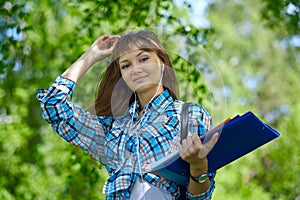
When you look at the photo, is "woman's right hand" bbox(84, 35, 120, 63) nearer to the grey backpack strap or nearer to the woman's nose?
the woman's nose

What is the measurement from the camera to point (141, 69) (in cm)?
158

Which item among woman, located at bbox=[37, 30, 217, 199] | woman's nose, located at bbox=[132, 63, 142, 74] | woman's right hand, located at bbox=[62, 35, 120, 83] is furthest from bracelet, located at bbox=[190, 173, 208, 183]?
woman's right hand, located at bbox=[62, 35, 120, 83]

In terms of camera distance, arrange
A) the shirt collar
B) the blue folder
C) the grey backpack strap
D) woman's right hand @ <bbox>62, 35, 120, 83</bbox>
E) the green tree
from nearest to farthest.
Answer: the blue folder → the grey backpack strap → the shirt collar → woman's right hand @ <bbox>62, 35, 120, 83</bbox> → the green tree

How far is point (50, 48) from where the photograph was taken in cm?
595

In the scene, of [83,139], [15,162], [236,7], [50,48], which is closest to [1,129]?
[15,162]

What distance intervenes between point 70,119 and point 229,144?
1.55 ft

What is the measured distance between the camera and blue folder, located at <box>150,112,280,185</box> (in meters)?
1.41

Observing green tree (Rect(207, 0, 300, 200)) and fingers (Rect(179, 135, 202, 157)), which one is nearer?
A: fingers (Rect(179, 135, 202, 157))

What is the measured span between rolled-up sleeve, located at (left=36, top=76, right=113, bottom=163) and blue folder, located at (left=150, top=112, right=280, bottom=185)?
228mm

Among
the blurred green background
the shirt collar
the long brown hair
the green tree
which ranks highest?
the long brown hair

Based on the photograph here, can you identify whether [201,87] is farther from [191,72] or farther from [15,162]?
[15,162]

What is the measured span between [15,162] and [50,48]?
1221mm

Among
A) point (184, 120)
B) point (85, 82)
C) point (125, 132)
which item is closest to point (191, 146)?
point (184, 120)

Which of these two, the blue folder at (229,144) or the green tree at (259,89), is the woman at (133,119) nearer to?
the blue folder at (229,144)
